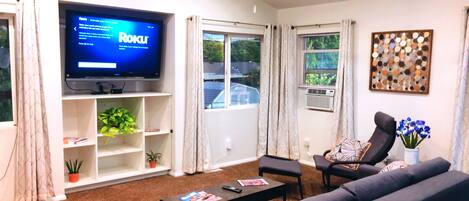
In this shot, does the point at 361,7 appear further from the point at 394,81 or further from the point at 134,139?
the point at 134,139

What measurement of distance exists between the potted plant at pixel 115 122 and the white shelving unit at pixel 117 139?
0.11 meters

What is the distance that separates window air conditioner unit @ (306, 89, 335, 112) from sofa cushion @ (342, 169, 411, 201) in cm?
277

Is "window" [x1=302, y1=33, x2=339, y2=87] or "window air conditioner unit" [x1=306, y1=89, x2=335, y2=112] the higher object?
"window" [x1=302, y1=33, x2=339, y2=87]

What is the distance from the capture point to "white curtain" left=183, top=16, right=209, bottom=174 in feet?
16.4

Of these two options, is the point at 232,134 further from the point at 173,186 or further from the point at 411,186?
the point at 411,186

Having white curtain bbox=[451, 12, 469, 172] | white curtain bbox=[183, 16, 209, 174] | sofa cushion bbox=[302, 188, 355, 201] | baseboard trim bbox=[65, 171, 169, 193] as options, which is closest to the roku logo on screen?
white curtain bbox=[183, 16, 209, 174]

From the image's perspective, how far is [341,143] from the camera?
478 cm

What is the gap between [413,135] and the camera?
13.9ft

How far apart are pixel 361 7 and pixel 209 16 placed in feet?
6.56

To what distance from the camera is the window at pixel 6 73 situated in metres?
3.92

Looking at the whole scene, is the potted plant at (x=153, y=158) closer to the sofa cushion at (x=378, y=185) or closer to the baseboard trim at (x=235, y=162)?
the baseboard trim at (x=235, y=162)

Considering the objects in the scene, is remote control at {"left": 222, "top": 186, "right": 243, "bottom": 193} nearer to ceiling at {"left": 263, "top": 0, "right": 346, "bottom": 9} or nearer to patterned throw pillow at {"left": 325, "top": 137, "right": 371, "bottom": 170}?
patterned throw pillow at {"left": 325, "top": 137, "right": 371, "bottom": 170}

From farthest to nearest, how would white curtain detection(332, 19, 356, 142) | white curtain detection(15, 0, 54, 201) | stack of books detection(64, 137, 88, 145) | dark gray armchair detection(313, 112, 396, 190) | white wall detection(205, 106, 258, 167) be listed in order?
white wall detection(205, 106, 258, 167) < white curtain detection(332, 19, 356, 142) < stack of books detection(64, 137, 88, 145) < dark gray armchair detection(313, 112, 396, 190) < white curtain detection(15, 0, 54, 201)

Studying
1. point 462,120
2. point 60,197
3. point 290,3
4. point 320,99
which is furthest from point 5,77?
point 462,120
